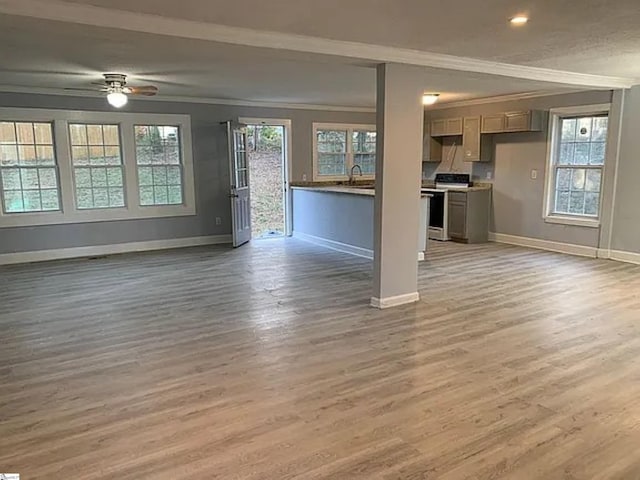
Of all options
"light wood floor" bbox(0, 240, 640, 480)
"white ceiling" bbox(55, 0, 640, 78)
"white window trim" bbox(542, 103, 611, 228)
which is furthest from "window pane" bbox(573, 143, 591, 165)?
"white ceiling" bbox(55, 0, 640, 78)

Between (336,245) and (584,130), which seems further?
(336,245)

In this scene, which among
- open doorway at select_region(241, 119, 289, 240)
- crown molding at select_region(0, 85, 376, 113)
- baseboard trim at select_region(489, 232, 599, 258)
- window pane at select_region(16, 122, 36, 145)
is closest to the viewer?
crown molding at select_region(0, 85, 376, 113)

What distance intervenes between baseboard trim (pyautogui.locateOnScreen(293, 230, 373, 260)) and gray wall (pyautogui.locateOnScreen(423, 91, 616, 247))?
9.02ft

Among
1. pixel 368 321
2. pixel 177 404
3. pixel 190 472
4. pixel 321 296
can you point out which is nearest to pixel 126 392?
pixel 177 404

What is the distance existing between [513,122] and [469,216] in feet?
5.38

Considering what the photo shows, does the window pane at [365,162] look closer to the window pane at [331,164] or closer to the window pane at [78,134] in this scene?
the window pane at [331,164]

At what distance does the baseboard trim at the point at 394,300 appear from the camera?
15.6ft

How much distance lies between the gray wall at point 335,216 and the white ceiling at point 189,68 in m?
1.59

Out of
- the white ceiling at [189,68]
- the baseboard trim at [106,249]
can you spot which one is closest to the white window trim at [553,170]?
the white ceiling at [189,68]

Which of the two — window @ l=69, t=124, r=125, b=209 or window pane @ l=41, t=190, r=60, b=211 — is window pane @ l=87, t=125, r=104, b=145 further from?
window pane @ l=41, t=190, r=60, b=211

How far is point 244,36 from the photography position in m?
3.61

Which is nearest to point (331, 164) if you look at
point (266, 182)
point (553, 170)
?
point (266, 182)

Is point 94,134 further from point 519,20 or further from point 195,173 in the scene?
point 519,20

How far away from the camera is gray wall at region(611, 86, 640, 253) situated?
6.54 meters
